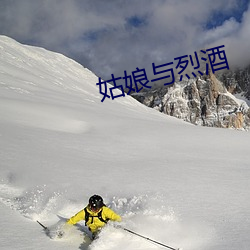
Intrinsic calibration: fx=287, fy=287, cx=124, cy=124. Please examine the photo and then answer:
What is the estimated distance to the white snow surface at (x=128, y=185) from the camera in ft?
16.7

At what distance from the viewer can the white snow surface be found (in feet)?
16.7

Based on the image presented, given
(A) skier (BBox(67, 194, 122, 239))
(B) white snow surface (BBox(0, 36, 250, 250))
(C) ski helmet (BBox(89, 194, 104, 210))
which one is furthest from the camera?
(A) skier (BBox(67, 194, 122, 239))

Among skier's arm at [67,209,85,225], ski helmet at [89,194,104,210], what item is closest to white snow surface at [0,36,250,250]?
skier's arm at [67,209,85,225]

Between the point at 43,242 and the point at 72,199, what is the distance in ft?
6.33

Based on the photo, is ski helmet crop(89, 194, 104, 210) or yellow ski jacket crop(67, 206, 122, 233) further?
yellow ski jacket crop(67, 206, 122, 233)

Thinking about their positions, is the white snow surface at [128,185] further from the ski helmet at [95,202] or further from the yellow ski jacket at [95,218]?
the ski helmet at [95,202]

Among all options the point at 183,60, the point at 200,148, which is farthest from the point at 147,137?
the point at 183,60

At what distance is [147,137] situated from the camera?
13.6m

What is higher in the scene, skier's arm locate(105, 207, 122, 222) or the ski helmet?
the ski helmet

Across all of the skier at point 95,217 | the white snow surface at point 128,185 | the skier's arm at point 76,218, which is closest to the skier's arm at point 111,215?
the skier at point 95,217

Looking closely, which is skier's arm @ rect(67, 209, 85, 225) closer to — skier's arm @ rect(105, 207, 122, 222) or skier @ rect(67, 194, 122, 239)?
skier @ rect(67, 194, 122, 239)

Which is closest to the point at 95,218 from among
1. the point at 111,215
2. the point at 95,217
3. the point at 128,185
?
the point at 95,217

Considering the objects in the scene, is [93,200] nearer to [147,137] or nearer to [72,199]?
[72,199]

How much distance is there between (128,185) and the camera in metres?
7.52
